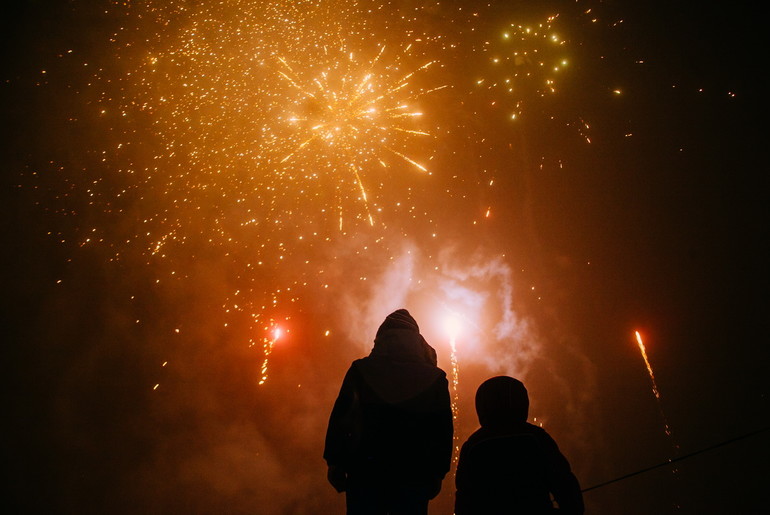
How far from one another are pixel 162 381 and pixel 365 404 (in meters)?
7.52

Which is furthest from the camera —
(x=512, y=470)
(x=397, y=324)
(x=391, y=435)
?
(x=397, y=324)

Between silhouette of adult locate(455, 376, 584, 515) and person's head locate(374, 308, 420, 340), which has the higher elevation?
person's head locate(374, 308, 420, 340)

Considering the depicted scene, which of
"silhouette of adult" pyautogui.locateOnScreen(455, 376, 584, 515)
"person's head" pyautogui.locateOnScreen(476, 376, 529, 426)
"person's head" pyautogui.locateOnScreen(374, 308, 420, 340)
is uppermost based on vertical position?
"person's head" pyautogui.locateOnScreen(374, 308, 420, 340)

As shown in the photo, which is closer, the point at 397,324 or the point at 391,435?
the point at 391,435

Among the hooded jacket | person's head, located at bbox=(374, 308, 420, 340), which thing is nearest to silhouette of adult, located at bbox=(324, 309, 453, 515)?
the hooded jacket

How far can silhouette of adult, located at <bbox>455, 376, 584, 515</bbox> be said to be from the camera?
5.06 ft

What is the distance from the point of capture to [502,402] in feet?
5.99

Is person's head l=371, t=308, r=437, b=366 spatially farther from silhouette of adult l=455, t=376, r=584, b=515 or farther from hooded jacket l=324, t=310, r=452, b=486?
silhouette of adult l=455, t=376, r=584, b=515

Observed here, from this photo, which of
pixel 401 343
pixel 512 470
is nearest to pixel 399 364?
pixel 401 343

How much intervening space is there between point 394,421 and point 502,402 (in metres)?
0.59

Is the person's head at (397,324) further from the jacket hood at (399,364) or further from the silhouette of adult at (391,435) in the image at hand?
the silhouette of adult at (391,435)

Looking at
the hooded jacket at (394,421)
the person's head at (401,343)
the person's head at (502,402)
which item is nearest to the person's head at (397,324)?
the person's head at (401,343)

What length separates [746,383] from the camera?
19531mm

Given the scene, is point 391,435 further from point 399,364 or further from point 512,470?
point 512,470
